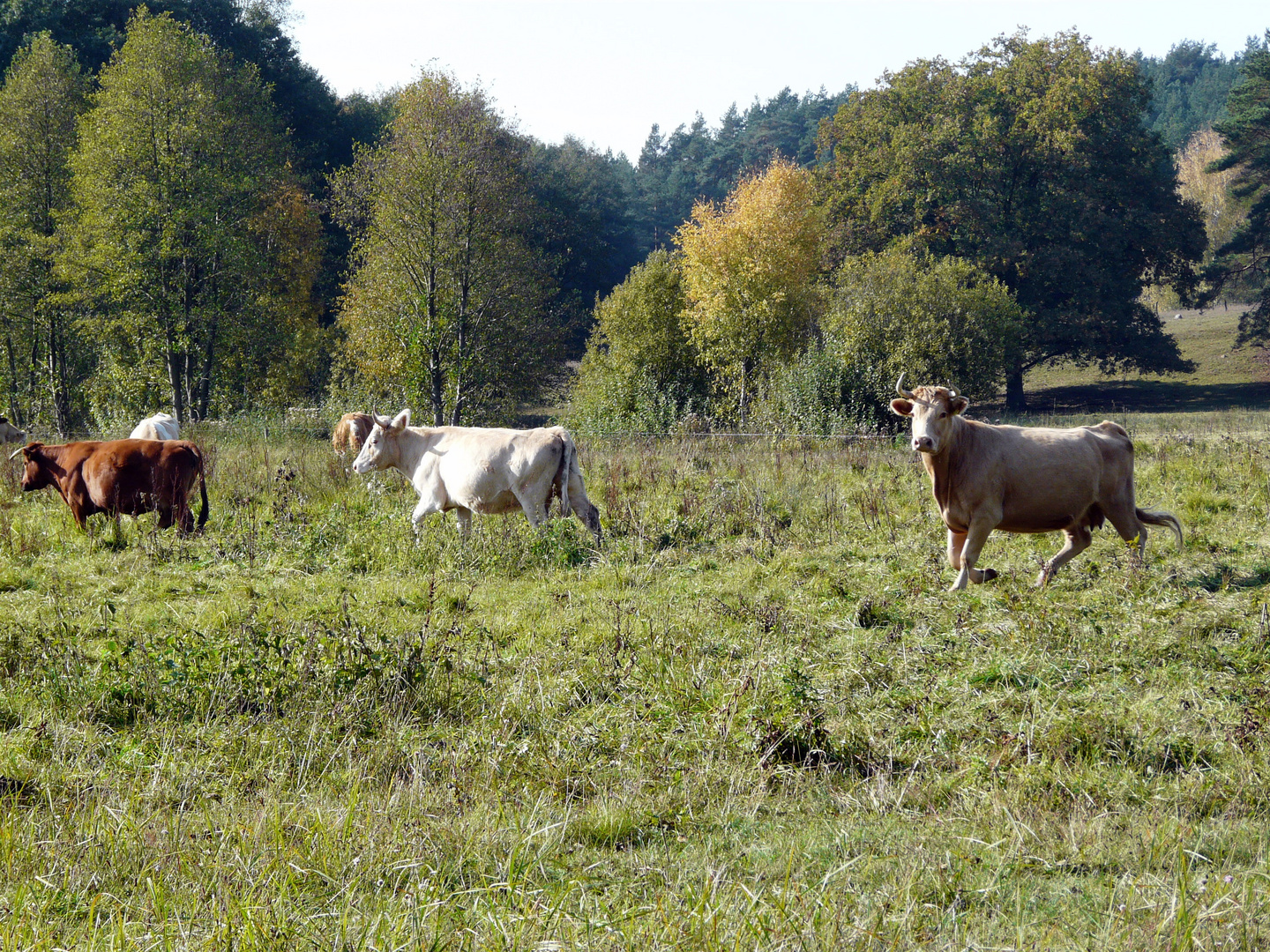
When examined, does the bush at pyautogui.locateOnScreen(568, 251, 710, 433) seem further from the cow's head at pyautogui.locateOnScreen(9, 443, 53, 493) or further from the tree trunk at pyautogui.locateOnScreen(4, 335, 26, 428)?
the cow's head at pyautogui.locateOnScreen(9, 443, 53, 493)

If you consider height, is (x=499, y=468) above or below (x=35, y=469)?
below

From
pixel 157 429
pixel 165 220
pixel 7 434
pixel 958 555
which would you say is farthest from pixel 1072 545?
pixel 165 220

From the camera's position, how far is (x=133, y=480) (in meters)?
11.7

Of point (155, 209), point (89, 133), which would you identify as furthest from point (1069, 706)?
point (89, 133)

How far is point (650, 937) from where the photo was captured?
3172 millimetres

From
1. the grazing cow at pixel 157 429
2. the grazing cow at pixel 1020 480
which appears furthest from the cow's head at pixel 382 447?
the grazing cow at pixel 1020 480

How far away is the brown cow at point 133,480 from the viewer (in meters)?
11.6

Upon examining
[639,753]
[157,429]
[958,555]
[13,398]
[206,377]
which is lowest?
[639,753]

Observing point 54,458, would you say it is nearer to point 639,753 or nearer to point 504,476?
point 504,476

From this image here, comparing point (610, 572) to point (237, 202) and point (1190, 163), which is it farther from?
point (1190, 163)

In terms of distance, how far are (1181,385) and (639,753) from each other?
5295 centimetres

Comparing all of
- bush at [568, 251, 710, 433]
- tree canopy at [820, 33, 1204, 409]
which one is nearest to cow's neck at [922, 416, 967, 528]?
bush at [568, 251, 710, 433]

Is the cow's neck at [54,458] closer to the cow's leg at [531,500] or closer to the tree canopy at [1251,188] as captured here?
the cow's leg at [531,500]

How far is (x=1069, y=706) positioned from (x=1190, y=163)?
308 ft
